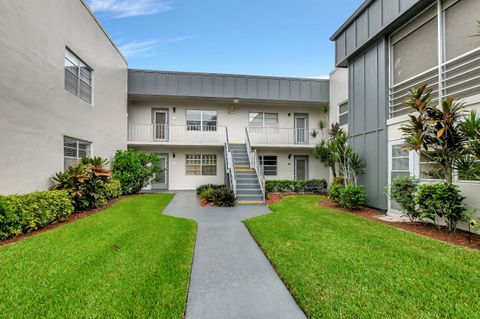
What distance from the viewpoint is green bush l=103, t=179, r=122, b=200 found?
9.20 m

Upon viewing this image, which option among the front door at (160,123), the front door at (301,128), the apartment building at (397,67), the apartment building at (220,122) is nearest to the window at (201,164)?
the apartment building at (220,122)

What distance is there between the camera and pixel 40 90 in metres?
6.52

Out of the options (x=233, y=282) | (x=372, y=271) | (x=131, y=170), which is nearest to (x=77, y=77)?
(x=131, y=170)

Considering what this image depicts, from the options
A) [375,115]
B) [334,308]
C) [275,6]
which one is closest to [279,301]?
[334,308]

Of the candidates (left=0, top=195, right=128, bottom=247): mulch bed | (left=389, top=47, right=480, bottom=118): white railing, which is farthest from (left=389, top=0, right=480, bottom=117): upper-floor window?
(left=0, top=195, right=128, bottom=247): mulch bed

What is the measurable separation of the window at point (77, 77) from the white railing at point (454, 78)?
1089cm

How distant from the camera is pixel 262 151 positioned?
15.4 m

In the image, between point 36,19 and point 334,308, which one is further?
point 36,19

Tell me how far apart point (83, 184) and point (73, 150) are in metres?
1.75

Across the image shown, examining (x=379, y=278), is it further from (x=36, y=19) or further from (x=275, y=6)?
(x=275, y=6)

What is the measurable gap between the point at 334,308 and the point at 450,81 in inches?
265

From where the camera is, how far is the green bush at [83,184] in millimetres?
7098

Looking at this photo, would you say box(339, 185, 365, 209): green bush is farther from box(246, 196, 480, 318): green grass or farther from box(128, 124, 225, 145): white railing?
box(128, 124, 225, 145): white railing

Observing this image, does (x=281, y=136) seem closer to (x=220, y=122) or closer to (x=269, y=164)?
(x=269, y=164)
